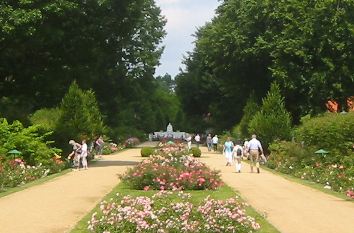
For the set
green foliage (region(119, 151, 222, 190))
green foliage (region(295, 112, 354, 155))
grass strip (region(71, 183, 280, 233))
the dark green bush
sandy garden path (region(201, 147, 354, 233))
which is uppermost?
the dark green bush

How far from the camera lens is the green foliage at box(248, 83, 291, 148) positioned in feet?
140

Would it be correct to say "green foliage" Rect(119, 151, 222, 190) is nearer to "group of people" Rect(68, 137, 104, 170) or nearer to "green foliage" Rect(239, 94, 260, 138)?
"group of people" Rect(68, 137, 104, 170)

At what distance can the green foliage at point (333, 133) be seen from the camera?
2859 cm

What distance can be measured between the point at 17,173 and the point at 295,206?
11655mm

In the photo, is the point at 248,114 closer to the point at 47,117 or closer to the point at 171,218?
the point at 47,117

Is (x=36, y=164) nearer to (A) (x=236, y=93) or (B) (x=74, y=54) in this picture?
(B) (x=74, y=54)

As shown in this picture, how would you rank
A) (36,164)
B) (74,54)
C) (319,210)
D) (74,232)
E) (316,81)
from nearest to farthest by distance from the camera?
(74,232) → (319,210) → (36,164) → (74,54) → (316,81)

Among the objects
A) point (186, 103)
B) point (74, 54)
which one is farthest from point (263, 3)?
point (186, 103)

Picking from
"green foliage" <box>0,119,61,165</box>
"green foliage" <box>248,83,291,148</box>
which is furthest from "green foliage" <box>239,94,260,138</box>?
"green foliage" <box>0,119,61,165</box>

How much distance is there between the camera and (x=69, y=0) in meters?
36.1

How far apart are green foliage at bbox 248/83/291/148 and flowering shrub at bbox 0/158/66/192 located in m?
16.8

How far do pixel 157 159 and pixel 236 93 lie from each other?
126ft


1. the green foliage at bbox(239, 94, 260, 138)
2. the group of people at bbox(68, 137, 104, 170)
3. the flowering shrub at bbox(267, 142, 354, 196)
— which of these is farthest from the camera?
the green foliage at bbox(239, 94, 260, 138)

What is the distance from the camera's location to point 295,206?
675 inches
